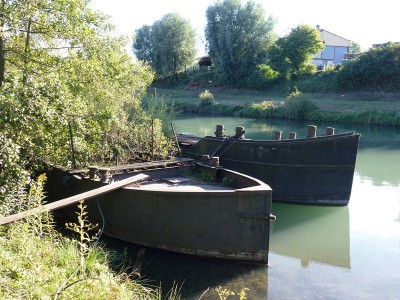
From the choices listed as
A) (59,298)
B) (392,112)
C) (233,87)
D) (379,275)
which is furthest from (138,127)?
(233,87)

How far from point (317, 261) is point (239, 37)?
37879mm

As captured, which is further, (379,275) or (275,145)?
(275,145)

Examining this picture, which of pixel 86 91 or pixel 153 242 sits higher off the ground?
pixel 86 91

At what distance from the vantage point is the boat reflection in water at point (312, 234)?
8430mm

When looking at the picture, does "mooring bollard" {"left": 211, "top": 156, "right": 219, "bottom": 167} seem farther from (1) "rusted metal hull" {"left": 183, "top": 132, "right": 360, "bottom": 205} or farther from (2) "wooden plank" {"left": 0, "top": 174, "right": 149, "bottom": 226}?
(1) "rusted metal hull" {"left": 183, "top": 132, "right": 360, "bottom": 205}

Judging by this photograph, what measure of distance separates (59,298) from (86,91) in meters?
6.21

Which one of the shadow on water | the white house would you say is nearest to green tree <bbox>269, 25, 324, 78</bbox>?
the white house

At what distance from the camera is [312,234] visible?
9.55 m

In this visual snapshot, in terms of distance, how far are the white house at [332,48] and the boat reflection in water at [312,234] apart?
55136 mm

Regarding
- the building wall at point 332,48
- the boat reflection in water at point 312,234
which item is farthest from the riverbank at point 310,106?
the building wall at point 332,48

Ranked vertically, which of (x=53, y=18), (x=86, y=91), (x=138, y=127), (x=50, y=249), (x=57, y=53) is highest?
(x=53, y=18)

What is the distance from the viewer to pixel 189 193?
7.36 m

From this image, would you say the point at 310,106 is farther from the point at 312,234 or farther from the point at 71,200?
the point at 71,200

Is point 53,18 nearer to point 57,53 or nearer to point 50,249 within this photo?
point 57,53
